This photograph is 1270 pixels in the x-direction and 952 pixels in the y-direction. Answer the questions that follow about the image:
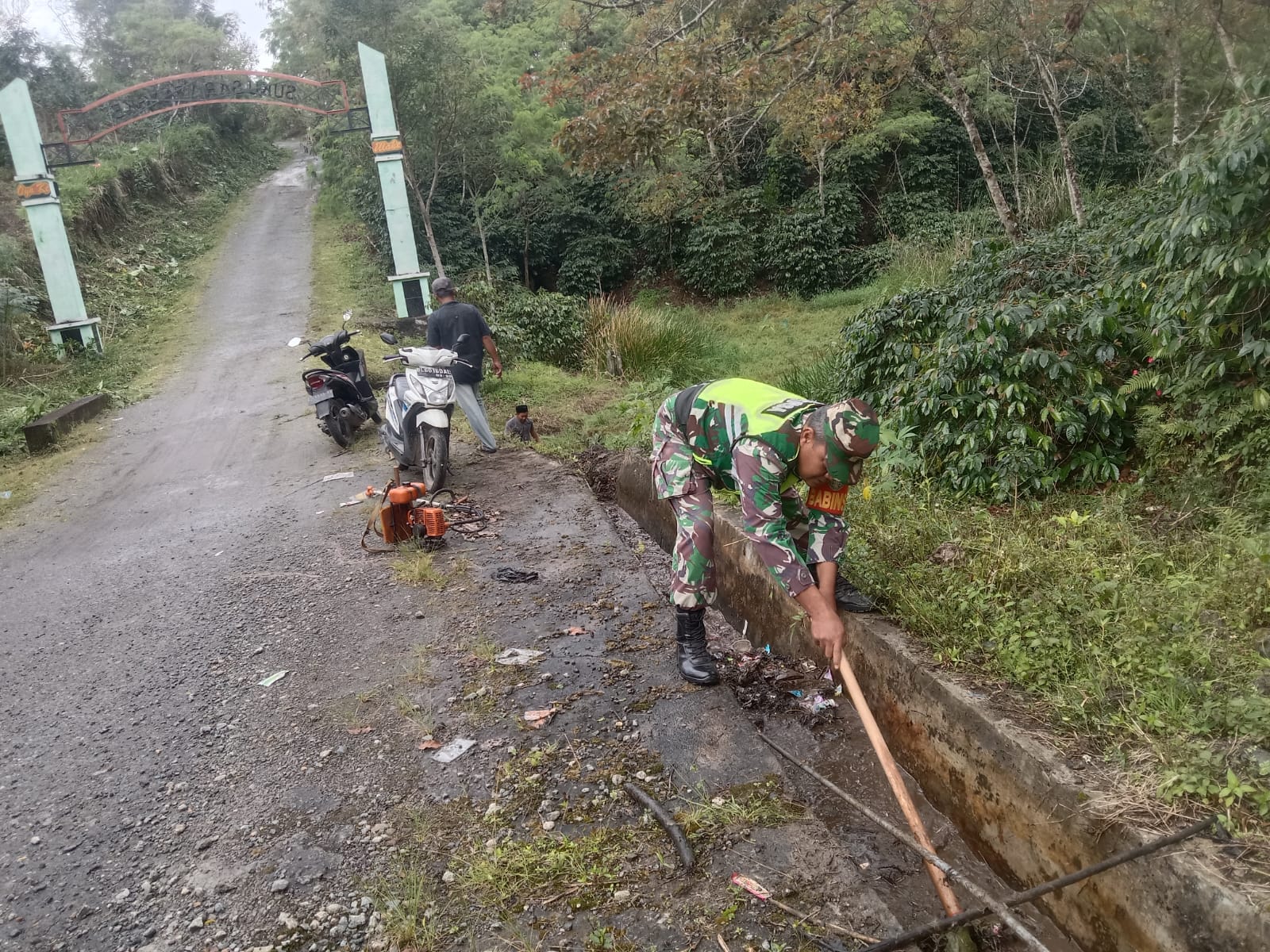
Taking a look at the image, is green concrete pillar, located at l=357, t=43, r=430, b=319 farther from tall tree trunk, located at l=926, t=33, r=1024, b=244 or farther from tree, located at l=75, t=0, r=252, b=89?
tree, located at l=75, t=0, r=252, b=89

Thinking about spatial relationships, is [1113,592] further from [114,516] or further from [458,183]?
[458,183]

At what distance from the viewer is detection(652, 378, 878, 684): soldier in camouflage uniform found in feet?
9.53

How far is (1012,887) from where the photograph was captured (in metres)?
→ 2.67

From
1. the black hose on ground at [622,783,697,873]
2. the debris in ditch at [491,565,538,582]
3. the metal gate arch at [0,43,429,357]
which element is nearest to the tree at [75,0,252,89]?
the metal gate arch at [0,43,429,357]

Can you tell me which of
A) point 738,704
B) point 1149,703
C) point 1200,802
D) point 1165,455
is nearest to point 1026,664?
Result: point 1149,703

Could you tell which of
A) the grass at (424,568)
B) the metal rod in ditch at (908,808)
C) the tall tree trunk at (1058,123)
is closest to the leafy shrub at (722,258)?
the tall tree trunk at (1058,123)

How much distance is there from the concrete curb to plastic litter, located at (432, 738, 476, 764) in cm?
152

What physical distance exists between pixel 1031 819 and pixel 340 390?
7078mm

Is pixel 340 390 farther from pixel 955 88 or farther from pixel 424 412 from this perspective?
pixel 955 88

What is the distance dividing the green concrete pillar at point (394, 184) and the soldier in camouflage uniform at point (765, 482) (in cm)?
1116

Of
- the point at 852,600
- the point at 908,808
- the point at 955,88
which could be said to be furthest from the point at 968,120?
the point at 908,808

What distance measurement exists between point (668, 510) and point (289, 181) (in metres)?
28.7

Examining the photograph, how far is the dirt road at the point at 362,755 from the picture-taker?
→ 252cm

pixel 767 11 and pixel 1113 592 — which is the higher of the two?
pixel 767 11
